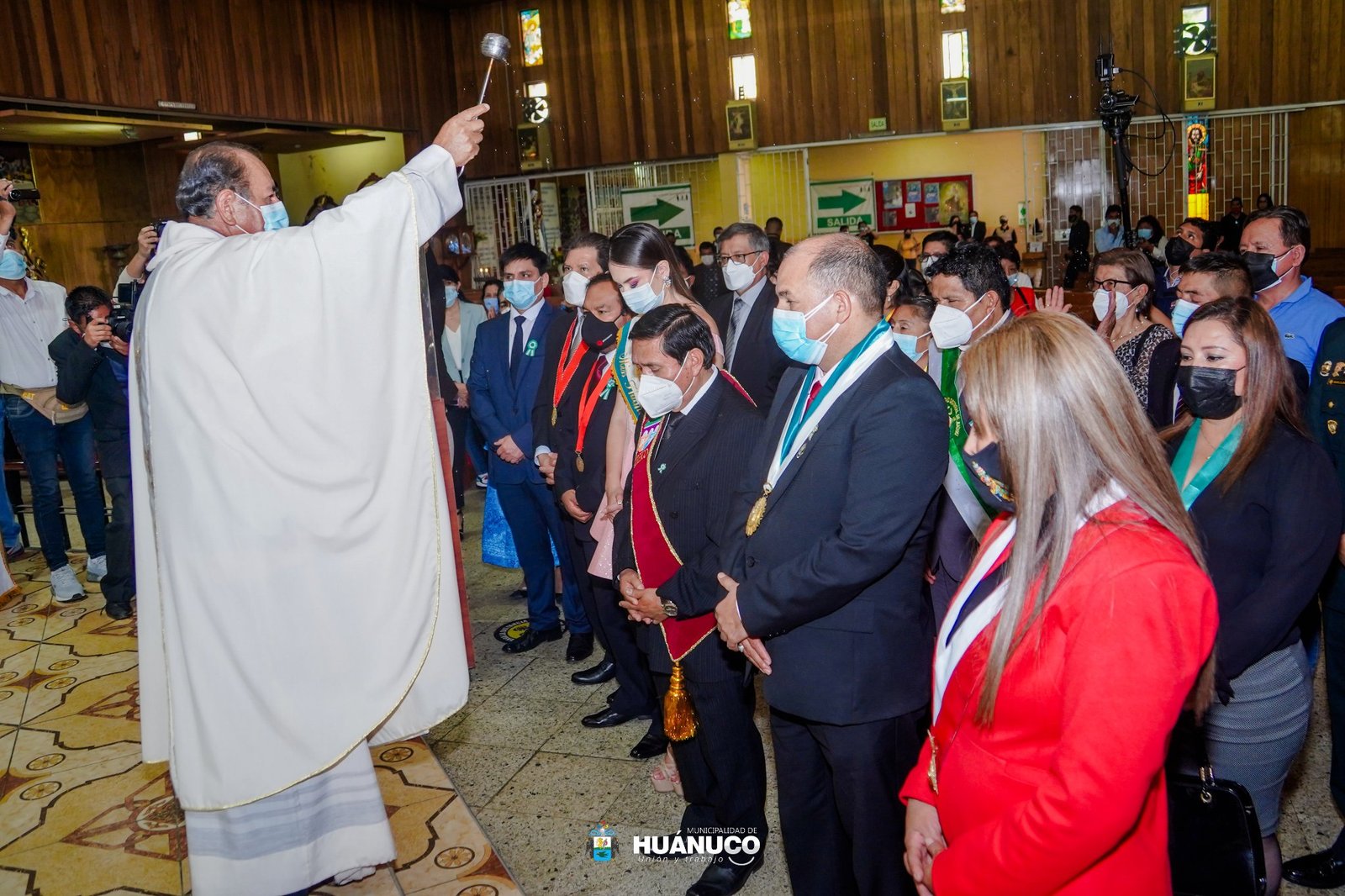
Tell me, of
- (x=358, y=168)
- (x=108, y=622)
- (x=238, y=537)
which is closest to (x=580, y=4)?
(x=358, y=168)

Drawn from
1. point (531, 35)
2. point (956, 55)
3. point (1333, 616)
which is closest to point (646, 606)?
point (1333, 616)

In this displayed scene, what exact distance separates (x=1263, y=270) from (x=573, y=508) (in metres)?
2.61

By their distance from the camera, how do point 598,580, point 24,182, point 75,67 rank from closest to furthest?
point 598,580, point 75,67, point 24,182

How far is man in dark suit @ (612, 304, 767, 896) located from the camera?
2729mm

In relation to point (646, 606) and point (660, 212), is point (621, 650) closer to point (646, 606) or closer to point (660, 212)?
point (646, 606)

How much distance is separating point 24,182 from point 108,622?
23.0 ft

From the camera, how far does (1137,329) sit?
3.71 meters

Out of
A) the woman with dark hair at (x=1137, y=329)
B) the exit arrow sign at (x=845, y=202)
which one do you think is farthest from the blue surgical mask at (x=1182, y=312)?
the exit arrow sign at (x=845, y=202)

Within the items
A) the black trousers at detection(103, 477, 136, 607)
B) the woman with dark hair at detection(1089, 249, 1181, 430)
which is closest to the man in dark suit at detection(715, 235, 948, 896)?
the woman with dark hair at detection(1089, 249, 1181, 430)

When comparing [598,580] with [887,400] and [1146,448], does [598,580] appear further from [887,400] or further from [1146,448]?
[1146,448]

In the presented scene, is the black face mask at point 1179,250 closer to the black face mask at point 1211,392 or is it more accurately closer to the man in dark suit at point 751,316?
the man in dark suit at point 751,316

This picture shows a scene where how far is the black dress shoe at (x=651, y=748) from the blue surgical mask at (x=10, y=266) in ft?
16.1

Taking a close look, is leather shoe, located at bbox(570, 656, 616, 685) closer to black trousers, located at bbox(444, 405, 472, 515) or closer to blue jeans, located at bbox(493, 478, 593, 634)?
blue jeans, located at bbox(493, 478, 593, 634)

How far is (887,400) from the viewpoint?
7.00 ft
